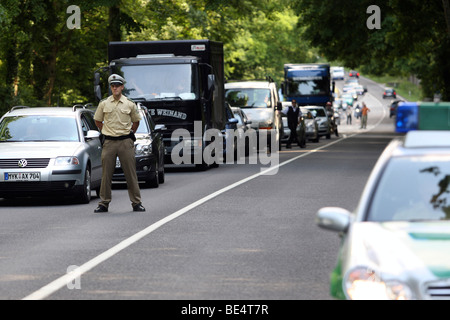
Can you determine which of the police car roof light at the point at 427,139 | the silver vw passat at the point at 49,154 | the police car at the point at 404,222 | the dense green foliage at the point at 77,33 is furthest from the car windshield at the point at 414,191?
the dense green foliage at the point at 77,33

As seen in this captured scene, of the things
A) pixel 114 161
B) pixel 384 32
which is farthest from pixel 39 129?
pixel 384 32

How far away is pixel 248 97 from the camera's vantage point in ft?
132

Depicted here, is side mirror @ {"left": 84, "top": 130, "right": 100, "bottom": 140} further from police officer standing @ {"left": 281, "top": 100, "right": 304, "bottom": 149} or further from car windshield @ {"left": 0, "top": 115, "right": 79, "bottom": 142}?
police officer standing @ {"left": 281, "top": 100, "right": 304, "bottom": 149}

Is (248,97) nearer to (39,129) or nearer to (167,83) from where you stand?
(167,83)

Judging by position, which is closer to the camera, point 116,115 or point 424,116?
point 424,116

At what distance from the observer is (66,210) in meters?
16.8

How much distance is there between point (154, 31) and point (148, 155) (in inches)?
1105

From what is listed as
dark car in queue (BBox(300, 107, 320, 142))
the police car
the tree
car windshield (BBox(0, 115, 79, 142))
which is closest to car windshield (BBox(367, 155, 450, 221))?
the police car

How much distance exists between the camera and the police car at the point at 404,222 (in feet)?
18.8

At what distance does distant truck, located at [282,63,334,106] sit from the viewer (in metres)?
61.1

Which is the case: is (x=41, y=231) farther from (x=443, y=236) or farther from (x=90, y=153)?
(x=443, y=236)
